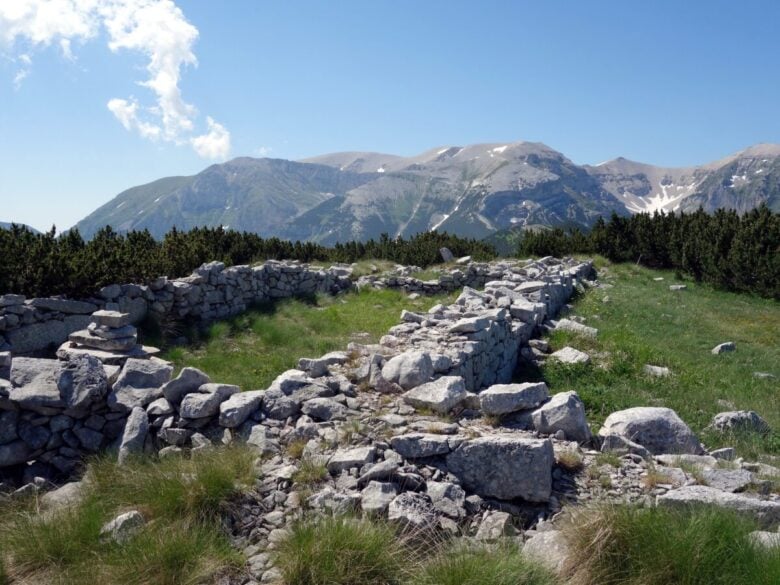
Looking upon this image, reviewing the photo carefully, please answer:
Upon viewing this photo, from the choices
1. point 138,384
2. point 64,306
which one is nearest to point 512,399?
point 138,384

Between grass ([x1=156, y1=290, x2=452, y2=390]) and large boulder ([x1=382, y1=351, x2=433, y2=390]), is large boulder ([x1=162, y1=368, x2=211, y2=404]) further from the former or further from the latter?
large boulder ([x1=382, y1=351, x2=433, y2=390])

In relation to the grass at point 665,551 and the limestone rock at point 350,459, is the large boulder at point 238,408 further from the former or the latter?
the grass at point 665,551

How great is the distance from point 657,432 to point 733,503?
198 centimetres

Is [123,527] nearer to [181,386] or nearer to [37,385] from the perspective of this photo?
[181,386]

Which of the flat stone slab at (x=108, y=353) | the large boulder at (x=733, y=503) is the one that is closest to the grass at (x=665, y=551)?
the large boulder at (x=733, y=503)

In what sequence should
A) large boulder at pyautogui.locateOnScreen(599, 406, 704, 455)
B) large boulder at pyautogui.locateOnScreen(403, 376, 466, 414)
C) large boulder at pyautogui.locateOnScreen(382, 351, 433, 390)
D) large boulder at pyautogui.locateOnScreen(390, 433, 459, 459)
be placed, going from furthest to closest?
1. large boulder at pyautogui.locateOnScreen(382, 351, 433, 390)
2. large boulder at pyautogui.locateOnScreen(403, 376, 466, 414)
3. large boulder at pyautogui.locateOnScreen(599, 406, 704, 455)
4. large boulder at pyautogui.locateOnScreen(390, 433, 459, 459)

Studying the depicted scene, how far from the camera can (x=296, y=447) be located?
16.3 ft

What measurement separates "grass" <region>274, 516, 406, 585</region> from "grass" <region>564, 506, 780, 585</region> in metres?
1.14

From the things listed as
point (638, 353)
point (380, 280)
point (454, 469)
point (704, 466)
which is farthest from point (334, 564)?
point (380, 280)

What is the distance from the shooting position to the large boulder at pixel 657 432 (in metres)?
5.68

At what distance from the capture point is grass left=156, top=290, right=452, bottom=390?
884 cm

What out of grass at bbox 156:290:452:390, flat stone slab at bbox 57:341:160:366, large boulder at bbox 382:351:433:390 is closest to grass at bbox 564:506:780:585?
large boulder at bbox 382:351:433:390

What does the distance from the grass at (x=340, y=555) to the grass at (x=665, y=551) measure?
44.8 inches

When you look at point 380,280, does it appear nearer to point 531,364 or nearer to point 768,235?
point 531,364
